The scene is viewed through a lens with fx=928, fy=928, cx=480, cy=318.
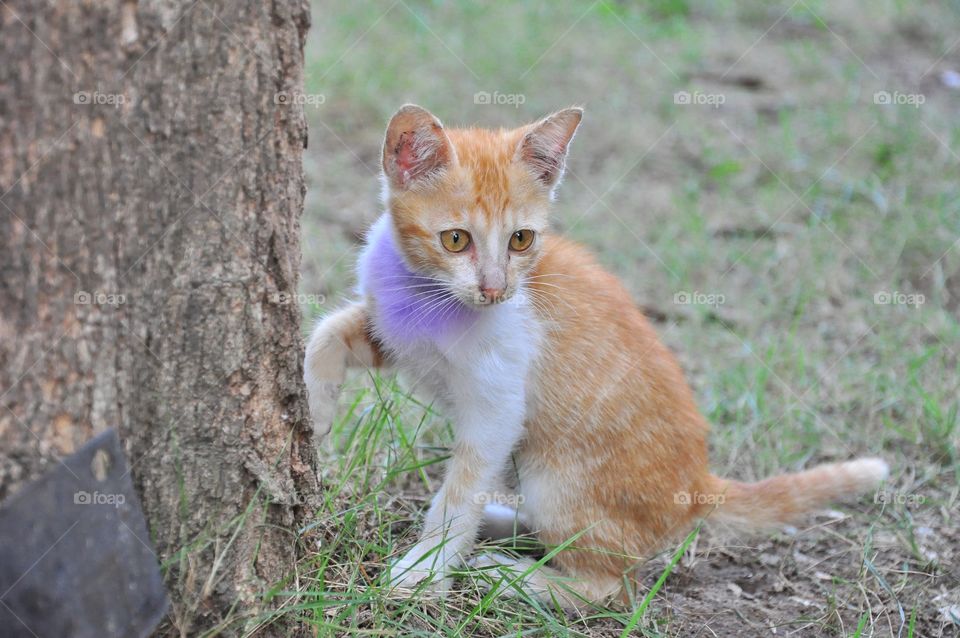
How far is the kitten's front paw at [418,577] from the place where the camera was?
8.61ft

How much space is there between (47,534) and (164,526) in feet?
0.98

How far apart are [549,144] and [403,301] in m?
0.71

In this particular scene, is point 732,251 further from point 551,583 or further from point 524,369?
point 551,583

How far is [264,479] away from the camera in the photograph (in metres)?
2.41

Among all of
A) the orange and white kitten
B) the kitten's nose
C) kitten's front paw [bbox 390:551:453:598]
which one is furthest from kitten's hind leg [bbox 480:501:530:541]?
the kitten's nose

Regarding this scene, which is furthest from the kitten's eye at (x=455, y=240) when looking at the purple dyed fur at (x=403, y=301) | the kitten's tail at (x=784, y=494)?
the kitten's tail at (x=784, y=494)

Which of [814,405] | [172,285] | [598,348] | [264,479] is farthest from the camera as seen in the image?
[814,405]

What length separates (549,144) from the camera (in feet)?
10.0

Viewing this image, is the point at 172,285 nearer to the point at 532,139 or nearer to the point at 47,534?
the point at 47,534

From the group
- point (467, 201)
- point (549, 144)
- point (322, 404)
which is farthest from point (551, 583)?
point (549, 144)

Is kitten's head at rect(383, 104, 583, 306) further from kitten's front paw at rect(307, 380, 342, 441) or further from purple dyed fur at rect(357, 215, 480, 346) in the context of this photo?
kitten's front paw at rect(307, 380, 342, 441)

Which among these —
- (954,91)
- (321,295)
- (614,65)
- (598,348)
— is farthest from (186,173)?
(954,91)

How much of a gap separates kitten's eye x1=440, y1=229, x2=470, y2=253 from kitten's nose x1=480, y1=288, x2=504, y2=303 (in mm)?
173

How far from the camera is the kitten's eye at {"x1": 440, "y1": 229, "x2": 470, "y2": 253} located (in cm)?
290
